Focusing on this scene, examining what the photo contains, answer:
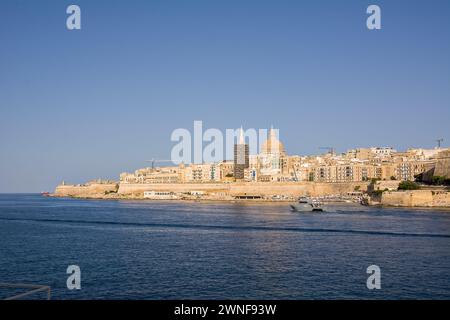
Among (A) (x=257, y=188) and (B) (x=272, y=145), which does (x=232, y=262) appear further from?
(B) (x=272, y=145)

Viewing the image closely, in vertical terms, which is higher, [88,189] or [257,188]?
[257,188]

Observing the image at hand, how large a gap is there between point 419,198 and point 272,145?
5249cm

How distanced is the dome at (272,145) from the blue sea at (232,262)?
Answer: 72.3 m

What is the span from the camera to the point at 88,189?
93.7 meters

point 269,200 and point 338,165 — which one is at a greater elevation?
point 338,165

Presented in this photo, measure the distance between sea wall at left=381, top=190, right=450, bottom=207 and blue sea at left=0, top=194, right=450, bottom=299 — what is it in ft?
70.9

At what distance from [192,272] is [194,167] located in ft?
257

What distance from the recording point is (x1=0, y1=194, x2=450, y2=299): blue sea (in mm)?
10141

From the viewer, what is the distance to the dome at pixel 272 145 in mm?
95500

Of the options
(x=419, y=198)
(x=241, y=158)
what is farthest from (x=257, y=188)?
(x=419, y=198)
